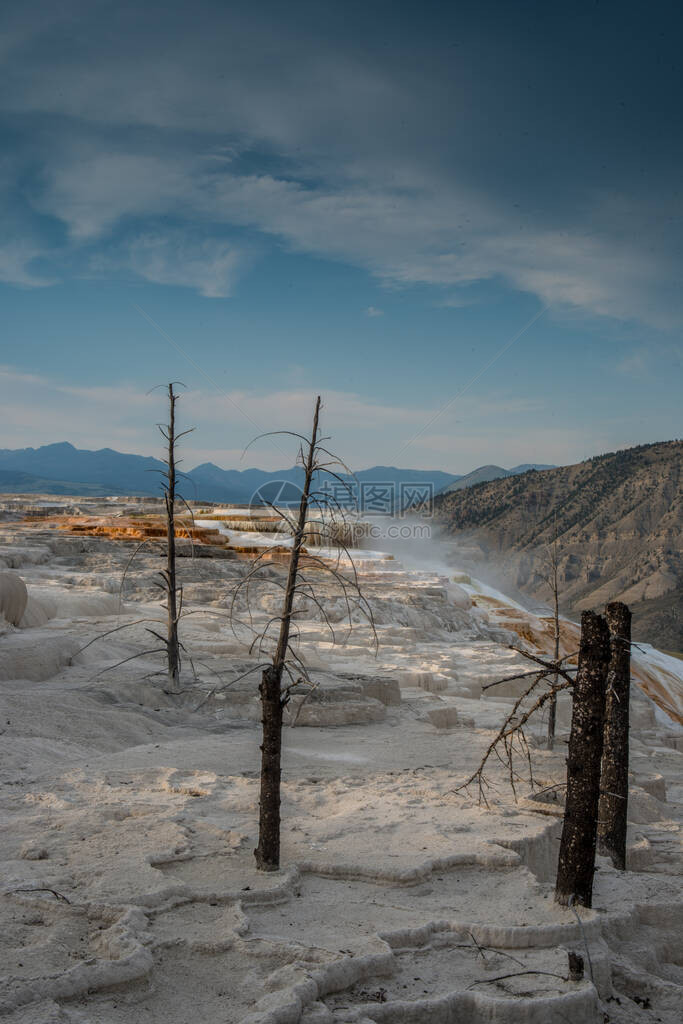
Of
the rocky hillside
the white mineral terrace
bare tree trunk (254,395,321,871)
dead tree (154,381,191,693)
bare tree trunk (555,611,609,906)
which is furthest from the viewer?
the rocky hillside

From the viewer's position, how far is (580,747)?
6.09 m

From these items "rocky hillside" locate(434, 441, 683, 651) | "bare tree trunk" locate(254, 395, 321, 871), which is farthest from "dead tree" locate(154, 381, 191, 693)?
"rocky hillside" locate(434, 441, 683, 651)

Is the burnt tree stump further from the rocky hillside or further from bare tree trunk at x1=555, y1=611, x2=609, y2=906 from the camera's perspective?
the rocky hillside

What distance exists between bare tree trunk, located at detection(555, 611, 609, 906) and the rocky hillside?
244 feet

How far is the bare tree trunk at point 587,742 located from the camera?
238 inches

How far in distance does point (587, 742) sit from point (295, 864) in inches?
111

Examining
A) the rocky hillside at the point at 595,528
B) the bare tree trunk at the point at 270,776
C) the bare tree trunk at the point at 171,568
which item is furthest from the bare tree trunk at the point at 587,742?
the rocky hillside at the point at 595,528

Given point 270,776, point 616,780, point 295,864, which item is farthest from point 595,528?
point 270,776

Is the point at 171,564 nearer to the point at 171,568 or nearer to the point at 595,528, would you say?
the point at 171,568

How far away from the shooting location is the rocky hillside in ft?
288

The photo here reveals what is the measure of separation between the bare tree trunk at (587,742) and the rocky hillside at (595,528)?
74.5m

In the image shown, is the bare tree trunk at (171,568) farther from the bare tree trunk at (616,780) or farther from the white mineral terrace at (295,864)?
the bare tree trunk at (616,780)

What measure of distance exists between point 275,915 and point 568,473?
112 metres

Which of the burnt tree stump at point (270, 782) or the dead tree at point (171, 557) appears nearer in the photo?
the burnt tree stump at point (270, 782)
